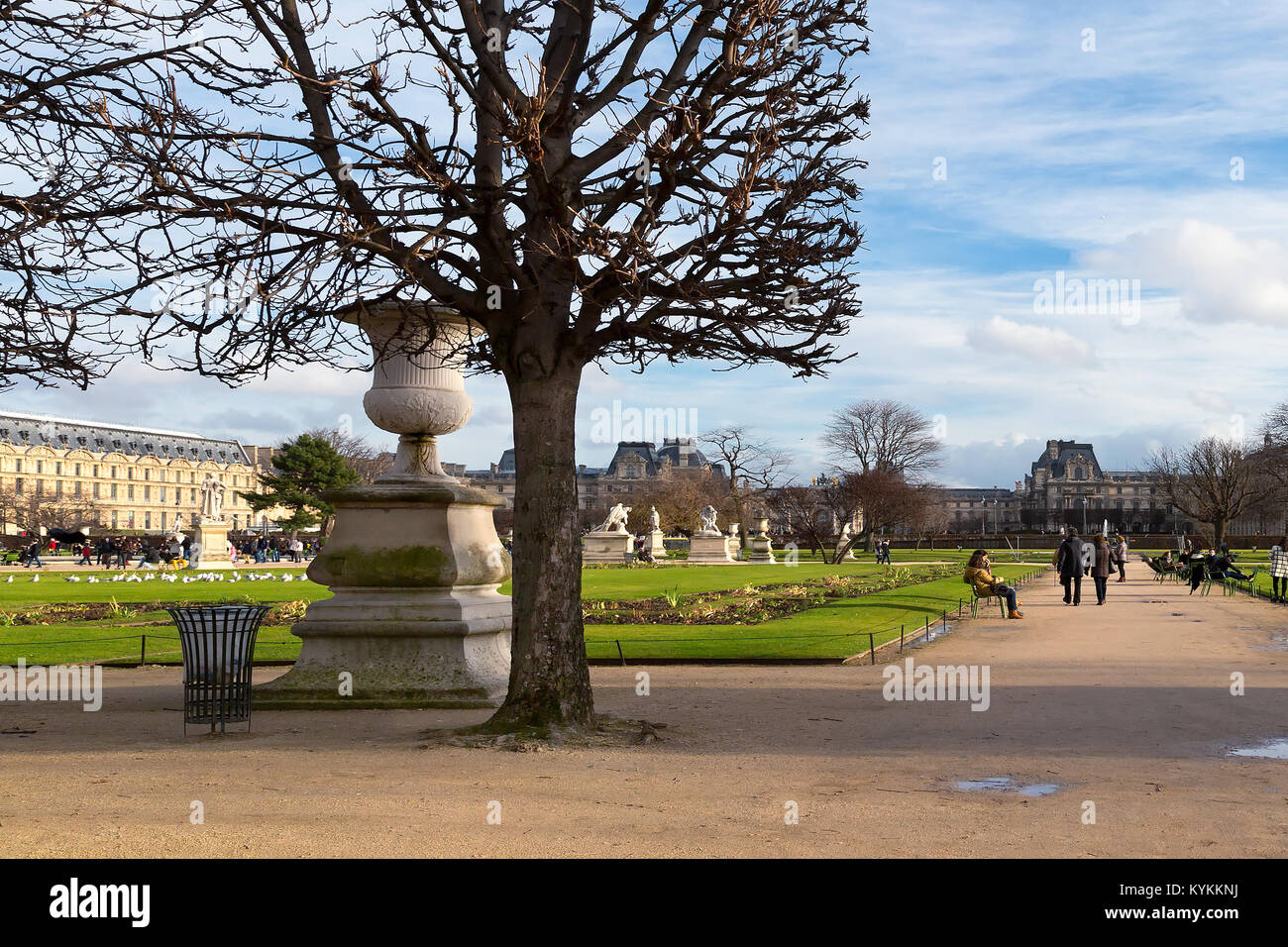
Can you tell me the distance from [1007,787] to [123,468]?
133311mm

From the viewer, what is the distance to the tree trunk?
8.83 m

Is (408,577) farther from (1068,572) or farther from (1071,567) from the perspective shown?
(1068,572)

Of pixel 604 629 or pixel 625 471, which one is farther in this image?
pixel 625 471

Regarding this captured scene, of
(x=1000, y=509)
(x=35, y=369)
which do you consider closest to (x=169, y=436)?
(x=1000, y=509)

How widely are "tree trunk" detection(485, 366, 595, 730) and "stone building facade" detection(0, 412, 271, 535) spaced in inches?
4060

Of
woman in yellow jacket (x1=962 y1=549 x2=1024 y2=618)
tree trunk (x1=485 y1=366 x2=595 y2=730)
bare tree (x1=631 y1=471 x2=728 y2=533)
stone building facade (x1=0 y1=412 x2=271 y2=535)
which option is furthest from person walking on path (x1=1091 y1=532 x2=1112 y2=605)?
stone building facade (x1=0 y1=412 x2=271 y2=535)

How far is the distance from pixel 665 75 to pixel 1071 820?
593 cm

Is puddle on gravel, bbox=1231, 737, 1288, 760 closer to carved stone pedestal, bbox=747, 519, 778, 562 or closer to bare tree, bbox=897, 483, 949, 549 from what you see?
carved stone pedestal, bbox=747, 519, 778, 562

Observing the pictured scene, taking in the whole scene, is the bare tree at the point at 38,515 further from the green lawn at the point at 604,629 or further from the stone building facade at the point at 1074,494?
the stone building facade at the point at 1074,494

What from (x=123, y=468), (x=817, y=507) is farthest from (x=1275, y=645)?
(x=123, y=468)

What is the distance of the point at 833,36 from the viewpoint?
9.85 meters

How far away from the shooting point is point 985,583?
892 inches

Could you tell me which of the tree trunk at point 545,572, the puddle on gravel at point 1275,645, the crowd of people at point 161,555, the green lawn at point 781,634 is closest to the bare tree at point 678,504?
the crowd of people at point 161,555
